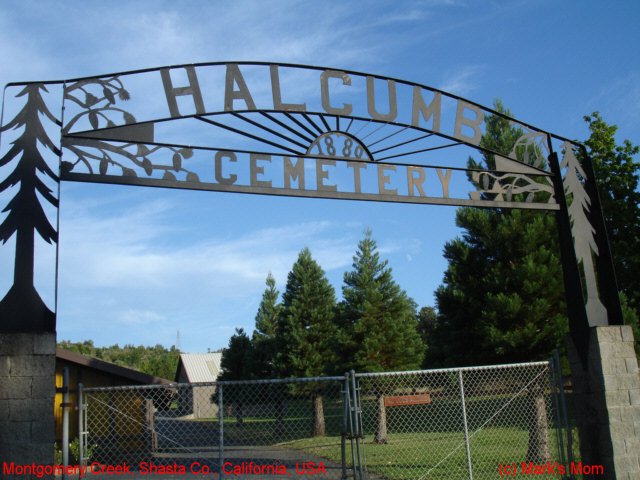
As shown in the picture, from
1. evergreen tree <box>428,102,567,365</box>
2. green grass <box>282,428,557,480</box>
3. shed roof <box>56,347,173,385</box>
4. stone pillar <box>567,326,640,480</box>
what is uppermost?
evergreen tree <box>428,102,567,365</box>

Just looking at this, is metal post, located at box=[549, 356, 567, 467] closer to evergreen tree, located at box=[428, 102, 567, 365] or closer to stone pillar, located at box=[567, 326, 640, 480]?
stone pillar, located at box=[567, 326, 640, 480]

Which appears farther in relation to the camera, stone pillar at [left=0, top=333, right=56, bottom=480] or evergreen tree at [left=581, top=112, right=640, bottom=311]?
evergreen tree at [left=581, top=112, right=640, bottom=311]

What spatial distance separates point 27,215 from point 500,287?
10325mm

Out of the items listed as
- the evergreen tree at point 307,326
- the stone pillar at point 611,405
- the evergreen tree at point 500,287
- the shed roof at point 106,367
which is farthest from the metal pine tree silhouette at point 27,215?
the evergreen tree at point 307,326

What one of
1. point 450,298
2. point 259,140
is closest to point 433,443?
point 450,298

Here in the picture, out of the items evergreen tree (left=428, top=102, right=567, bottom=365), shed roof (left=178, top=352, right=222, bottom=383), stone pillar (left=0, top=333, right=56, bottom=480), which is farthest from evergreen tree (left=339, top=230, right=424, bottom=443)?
shed roof (left=178, top=352, right=222, bottom=383)

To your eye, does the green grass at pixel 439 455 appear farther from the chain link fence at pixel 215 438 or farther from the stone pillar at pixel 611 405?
the stone pillar at pixel 611 405

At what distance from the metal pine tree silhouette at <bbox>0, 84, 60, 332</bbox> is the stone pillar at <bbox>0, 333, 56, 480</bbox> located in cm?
16

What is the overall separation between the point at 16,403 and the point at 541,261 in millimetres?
11023

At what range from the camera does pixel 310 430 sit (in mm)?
21609

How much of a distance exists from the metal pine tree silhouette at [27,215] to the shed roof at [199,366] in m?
42.7

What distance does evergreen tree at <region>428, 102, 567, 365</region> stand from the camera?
12188mm

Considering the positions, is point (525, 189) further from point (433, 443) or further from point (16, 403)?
point (433, 443)

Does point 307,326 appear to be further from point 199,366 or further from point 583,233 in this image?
point 199,366
